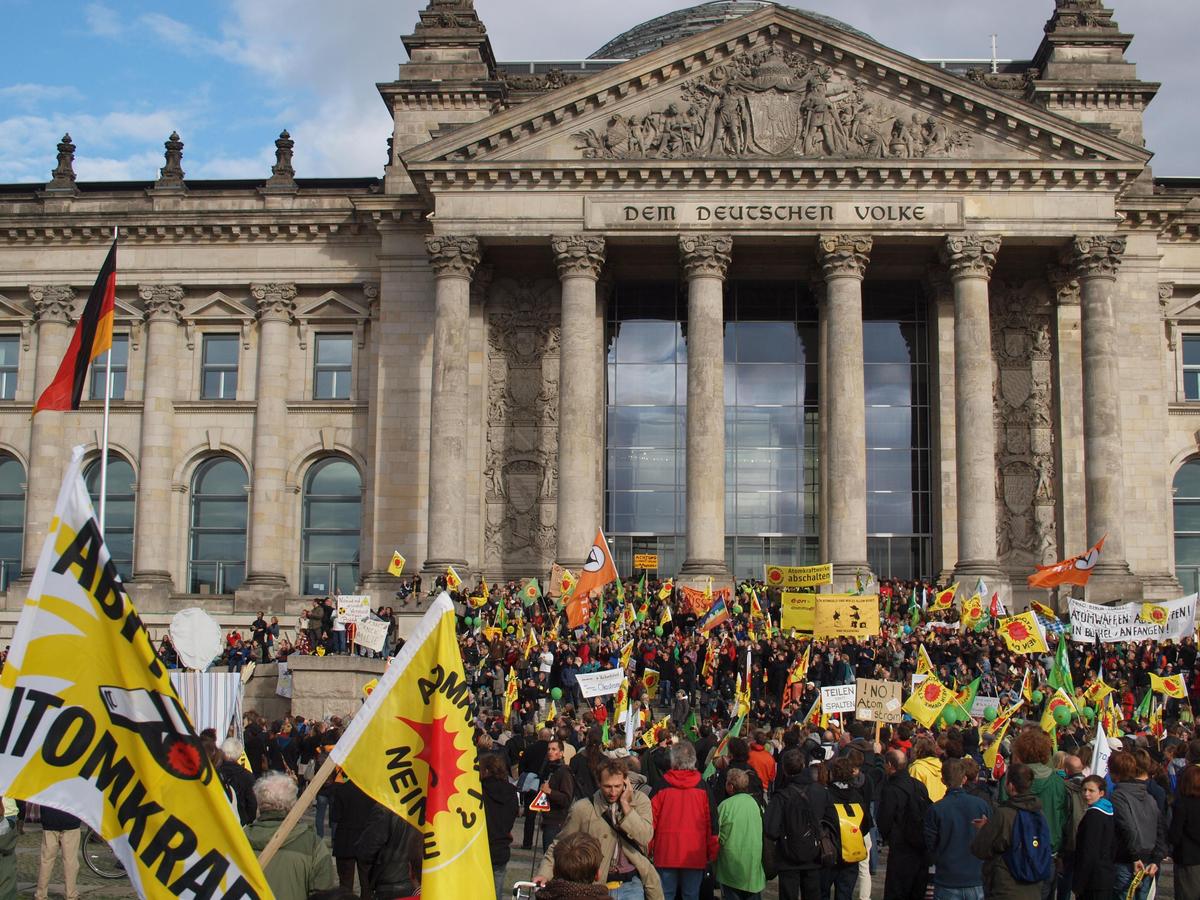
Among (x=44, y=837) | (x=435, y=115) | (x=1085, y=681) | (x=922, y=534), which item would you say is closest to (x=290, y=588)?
(x=435, y=115)

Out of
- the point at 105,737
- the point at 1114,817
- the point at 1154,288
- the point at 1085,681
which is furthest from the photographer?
the point at 1154,288

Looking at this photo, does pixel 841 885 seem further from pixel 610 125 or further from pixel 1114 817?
pixel 610 125

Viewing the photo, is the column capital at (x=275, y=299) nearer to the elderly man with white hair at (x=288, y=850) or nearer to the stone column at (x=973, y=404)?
the stone column at (x=973, y=404)

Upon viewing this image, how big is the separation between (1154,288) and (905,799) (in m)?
37.9

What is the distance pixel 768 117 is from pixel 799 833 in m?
34.8

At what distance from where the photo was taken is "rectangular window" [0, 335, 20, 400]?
51.5 m

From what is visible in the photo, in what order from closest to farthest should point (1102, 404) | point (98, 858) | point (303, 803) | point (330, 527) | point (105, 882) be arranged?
point (303, 803)
point (105, 882)
point (98, 858)
point (1102, 404)
point (330, 527)

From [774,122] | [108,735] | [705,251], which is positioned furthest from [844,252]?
[108,735]

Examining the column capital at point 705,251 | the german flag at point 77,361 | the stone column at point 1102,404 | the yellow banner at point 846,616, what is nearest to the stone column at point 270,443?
the column capital at point 705,251

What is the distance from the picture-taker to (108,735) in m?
6.99

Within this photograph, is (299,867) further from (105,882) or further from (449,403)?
(449,403)

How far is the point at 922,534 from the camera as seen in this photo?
156ft

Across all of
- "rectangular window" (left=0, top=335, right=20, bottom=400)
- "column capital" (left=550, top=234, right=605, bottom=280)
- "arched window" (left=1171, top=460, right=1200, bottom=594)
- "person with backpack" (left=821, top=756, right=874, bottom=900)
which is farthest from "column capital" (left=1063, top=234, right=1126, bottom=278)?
"rectangular window" (left=0, top=335, right=20, bottom=400)

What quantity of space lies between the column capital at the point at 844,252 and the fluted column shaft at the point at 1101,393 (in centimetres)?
625
